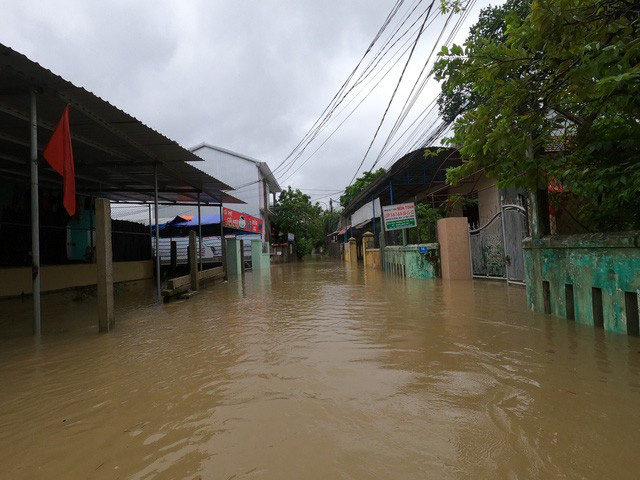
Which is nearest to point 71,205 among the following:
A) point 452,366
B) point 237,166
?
point 452,366

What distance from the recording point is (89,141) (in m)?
6.86

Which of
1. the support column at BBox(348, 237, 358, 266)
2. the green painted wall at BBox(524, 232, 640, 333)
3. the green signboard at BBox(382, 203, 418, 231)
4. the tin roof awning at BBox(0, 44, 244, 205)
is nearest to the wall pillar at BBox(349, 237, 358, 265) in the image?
the support column at BBox(348, 237, 358, 266)

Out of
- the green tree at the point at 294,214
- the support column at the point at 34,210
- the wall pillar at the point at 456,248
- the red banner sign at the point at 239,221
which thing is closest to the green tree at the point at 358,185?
the green tree at the point at 294,214

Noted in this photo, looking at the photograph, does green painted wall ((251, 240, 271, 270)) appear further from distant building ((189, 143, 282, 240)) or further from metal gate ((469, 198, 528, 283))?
metal gate ((469, 198, 528, 283))

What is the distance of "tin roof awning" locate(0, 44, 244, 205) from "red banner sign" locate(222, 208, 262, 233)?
4.76 metres

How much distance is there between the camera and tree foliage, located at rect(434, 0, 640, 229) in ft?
9.02

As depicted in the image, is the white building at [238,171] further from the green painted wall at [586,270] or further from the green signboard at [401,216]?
the green painted wall at [586,270]

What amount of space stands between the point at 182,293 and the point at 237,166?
68.0 feet

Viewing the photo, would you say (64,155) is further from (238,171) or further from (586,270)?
(238,171)

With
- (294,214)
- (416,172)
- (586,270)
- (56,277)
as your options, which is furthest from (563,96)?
(294,214)

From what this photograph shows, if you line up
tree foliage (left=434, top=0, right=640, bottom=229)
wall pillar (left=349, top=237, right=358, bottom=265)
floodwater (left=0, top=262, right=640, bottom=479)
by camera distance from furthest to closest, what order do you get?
wall pillar (left=349, top=237, right=358, bottom=265), tree foliage (left=434, top=0, right=640, bottom=229), floodwater (left=0, top=262, right=640, bottom=479)

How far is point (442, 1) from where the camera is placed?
3777 mm

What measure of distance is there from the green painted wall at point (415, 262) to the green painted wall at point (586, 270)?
5495 millimetres

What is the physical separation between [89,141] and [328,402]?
667 centimetres
